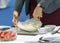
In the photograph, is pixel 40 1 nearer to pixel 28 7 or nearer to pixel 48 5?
pixel 48 5

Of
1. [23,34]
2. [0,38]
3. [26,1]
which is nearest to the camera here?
[0,38]

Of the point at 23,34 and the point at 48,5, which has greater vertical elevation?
the point at 48,5

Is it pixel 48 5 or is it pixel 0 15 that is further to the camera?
pixel 0 15

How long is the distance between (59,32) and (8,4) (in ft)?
7.05

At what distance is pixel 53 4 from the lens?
6.63ft

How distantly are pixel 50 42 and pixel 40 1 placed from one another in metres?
0.77

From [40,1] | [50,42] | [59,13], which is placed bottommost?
[50,42]

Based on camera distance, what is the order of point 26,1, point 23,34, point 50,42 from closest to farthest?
point 50,42 < point 23,34 < point 26,1

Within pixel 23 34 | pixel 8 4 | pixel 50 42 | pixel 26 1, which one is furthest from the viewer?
pixel 8 4

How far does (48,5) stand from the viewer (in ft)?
6.46

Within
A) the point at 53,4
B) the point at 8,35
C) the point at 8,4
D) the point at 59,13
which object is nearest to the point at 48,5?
the point at 53,4

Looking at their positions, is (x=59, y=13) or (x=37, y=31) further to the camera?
(x=59, y=13)

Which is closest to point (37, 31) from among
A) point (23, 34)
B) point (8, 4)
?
point (23, 34)

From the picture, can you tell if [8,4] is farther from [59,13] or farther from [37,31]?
[37,31]
